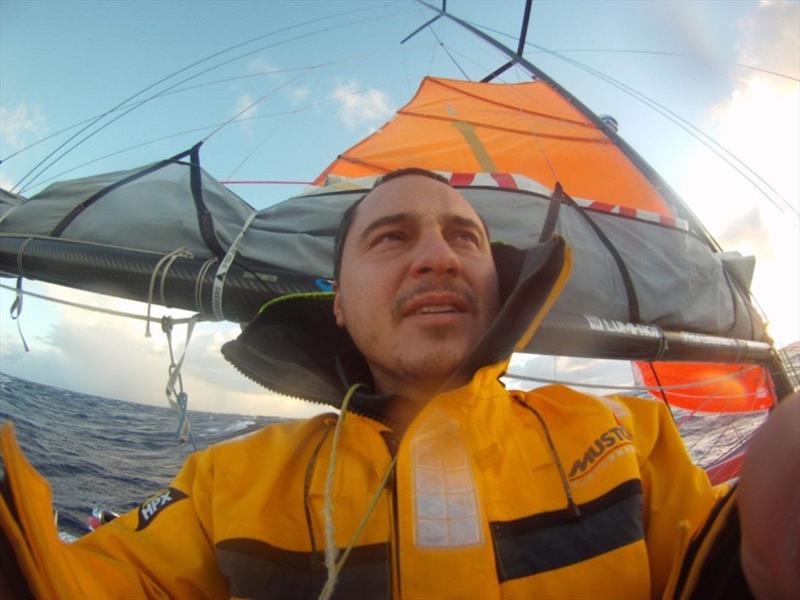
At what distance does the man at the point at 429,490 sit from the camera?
79 cm

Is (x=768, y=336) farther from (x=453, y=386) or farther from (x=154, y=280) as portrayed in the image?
(x=154, y=280)

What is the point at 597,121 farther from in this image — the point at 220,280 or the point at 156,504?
the point at 156,504

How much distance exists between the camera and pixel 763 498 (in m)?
0.47

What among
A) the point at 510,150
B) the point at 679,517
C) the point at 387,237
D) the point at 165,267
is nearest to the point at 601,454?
the point at 679,517

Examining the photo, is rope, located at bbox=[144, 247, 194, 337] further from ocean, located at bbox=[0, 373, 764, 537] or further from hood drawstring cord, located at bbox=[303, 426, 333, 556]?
ocean, located at bbox=[0, 373, 764, 537]

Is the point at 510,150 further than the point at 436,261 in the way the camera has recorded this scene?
Yes

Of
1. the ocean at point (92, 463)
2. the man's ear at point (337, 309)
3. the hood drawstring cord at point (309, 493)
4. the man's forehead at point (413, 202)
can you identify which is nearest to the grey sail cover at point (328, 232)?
the man's ear at point (337, 309)

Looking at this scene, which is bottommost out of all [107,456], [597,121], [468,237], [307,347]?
[107,456]

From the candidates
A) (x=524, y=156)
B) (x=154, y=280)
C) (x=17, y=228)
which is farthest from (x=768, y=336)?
(x=17, y=228)

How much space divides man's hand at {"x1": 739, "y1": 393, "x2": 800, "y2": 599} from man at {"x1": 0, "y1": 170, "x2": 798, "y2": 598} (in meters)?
0.02

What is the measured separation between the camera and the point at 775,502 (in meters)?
0.46

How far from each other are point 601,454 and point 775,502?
549 millimetres

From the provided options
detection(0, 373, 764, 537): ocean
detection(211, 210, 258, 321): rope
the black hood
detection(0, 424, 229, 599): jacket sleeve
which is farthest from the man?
detection(0, 373, 764, 537): ocean

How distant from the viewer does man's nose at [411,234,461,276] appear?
1168 mm
